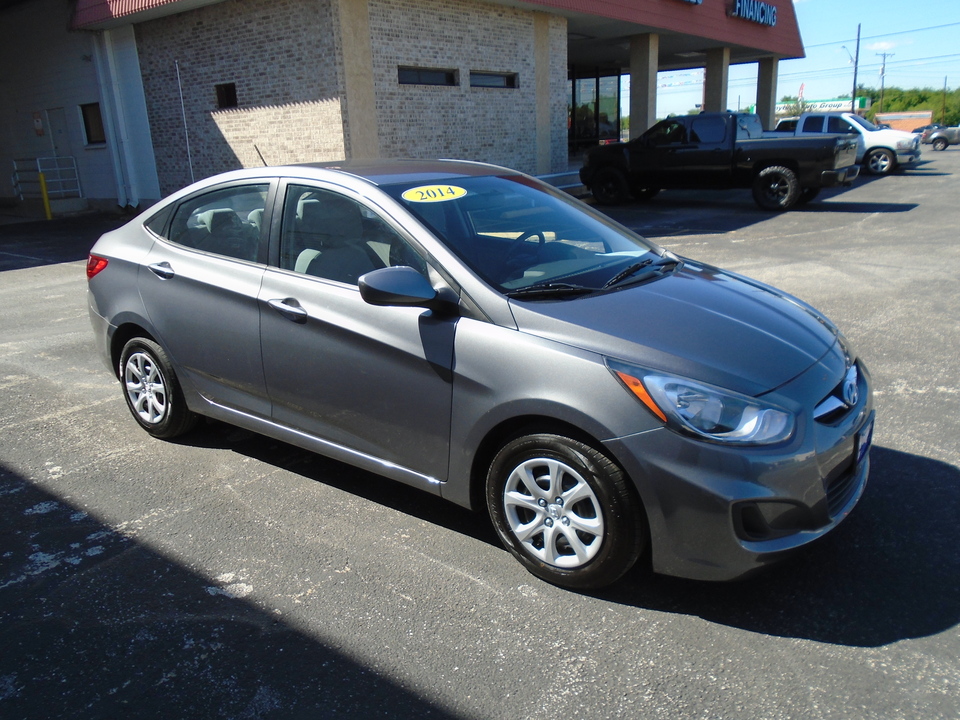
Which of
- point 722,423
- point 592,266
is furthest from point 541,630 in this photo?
point 592,266

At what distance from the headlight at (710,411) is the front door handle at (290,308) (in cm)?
165

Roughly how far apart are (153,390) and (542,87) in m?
17.0

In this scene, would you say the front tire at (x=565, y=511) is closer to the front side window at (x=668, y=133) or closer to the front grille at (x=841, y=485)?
the front grille at (x=841, y=485)

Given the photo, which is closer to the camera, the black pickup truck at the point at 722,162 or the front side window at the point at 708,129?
the black pickup truck at the point at 722,162

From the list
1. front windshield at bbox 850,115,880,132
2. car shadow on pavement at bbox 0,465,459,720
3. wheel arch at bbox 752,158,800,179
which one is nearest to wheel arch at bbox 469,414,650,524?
car shadow on pavement at bbox 0,465,459,720

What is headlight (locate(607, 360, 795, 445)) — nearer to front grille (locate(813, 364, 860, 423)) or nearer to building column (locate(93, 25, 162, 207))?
front grille (locate(813, 364, 860, 423))

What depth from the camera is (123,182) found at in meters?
20.1

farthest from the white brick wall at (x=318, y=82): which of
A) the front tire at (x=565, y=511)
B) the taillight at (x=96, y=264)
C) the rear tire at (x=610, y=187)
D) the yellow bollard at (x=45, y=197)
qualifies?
the front tire at (x=565, y=511)

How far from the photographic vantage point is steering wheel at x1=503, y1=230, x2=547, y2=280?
3.51 metres

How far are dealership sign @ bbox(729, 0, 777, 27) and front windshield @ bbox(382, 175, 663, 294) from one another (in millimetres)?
25309

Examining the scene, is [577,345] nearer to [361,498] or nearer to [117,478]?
[361,498]

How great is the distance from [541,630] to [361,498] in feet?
4.64

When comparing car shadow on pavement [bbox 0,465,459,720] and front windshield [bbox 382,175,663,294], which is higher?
front windshield [bbox 382,175,663,294]

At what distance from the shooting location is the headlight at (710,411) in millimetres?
2775
